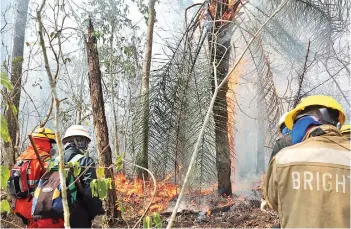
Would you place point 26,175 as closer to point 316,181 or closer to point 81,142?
point 81,142

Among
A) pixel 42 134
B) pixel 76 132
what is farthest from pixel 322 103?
pixel 42 134

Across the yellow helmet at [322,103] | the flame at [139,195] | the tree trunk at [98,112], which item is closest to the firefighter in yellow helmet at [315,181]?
the yellow helmet at [322,103]

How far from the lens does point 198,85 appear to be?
14.6 ft

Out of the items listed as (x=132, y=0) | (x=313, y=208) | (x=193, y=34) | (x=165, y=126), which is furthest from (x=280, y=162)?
(x=132, y=0)

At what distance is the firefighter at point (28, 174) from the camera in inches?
130

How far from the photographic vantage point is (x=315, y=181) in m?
1.80

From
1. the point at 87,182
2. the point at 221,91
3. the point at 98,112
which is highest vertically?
the point at 221,91

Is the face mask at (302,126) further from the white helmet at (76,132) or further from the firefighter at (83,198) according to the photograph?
the white helmet at (76,132)

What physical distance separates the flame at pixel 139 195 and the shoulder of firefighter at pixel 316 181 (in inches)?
142

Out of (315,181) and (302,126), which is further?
(302,126)

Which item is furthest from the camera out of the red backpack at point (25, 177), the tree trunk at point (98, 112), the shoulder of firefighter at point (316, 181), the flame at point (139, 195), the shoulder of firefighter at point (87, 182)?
the flame at point (139, 195)

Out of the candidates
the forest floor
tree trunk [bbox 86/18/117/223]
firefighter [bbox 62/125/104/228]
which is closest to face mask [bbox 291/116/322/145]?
firefighter [bbox 62/125/104/228]

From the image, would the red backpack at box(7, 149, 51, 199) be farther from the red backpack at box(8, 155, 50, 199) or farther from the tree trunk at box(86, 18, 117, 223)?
the tree trunk at box(86, 18, 117, 223)

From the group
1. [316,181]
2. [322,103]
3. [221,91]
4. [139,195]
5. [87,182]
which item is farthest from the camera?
[139,195]
